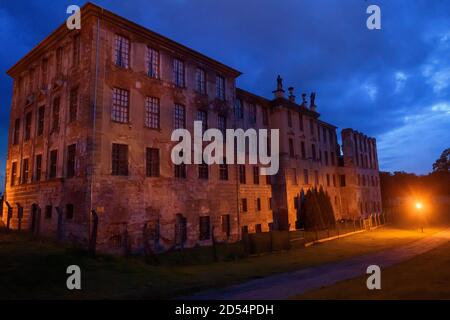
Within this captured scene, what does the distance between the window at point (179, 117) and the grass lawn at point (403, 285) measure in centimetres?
1651

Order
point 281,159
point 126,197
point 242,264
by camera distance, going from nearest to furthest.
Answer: point 242,264, point 126,197, point 281,159

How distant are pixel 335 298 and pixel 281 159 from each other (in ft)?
95.8

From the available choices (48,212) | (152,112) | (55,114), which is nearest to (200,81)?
(152,112)

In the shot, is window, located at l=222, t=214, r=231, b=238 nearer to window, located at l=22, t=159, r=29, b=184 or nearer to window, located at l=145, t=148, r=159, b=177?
window, located at l=145, t=148, r=159, b=177

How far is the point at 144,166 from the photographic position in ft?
69.9

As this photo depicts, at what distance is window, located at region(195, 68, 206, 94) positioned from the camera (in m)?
26.3

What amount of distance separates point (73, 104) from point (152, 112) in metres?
5.38

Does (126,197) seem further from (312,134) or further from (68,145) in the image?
(312,134)

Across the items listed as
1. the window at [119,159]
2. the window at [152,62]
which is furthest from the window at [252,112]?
the window at [119,159]

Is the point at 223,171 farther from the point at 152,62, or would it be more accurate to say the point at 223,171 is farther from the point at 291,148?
the point at 291,148

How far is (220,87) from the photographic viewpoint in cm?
2861

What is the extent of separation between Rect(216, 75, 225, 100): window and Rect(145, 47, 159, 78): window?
261 inches

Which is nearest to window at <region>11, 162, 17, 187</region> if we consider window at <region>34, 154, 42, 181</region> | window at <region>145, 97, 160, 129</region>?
window at <region>34, 154, 42, 181</region>

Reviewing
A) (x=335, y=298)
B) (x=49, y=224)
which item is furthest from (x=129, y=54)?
(x=335, y=298)
